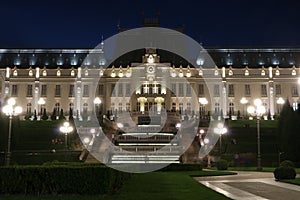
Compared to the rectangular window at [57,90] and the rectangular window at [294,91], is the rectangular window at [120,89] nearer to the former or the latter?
the rectangular window at [57,90]

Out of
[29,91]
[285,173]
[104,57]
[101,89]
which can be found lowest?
[285,173]

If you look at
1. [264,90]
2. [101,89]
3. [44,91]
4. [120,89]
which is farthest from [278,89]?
[44,91]

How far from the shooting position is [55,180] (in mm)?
13328

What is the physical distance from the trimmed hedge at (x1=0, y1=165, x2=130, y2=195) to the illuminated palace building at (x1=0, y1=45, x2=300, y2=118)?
56561mm

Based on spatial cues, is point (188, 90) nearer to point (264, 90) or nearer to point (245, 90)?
point (245, 90)

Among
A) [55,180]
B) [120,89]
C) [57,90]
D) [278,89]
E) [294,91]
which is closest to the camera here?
[55,180]

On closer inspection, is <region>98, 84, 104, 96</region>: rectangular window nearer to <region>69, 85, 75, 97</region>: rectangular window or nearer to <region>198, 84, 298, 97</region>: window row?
<region>69, 85, 75, 97</region>: rectangular window

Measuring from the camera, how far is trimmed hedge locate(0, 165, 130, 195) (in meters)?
13.3

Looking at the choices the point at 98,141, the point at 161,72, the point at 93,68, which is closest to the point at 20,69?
the point at 93,68

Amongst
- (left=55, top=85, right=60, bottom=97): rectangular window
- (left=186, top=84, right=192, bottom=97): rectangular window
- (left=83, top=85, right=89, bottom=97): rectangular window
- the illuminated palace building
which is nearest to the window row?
the illuminated palace building

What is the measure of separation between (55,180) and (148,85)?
58.0 m

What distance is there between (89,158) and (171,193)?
62.9ft

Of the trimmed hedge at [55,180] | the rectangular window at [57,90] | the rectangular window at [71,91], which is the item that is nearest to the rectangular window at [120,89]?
the rectangular window at [71,91]

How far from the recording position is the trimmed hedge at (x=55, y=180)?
13.3 m
